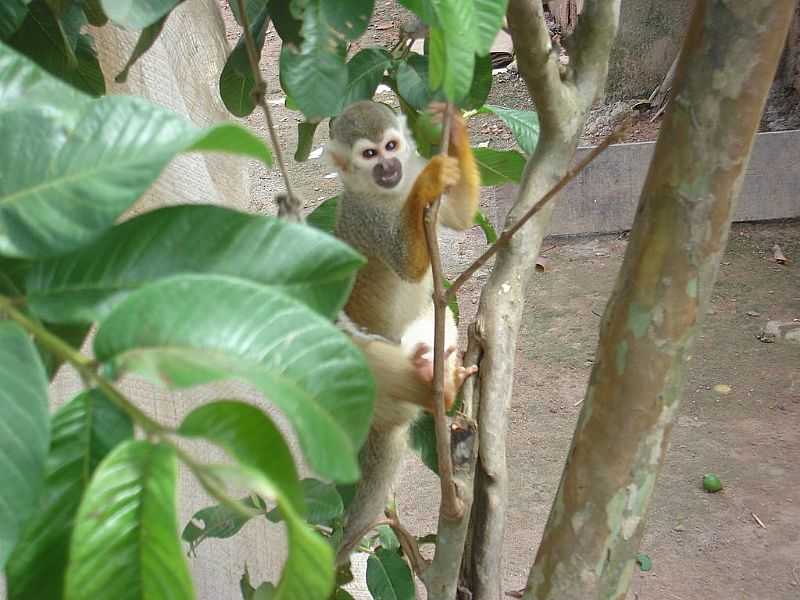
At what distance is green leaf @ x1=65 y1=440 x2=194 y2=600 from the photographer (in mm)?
399

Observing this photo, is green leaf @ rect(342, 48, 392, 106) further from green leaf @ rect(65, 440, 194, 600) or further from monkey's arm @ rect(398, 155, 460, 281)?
green leaf @ rect(65, 440, 194, 600)

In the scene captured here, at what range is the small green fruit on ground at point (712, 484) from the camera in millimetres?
2703

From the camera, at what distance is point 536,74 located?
139 centimetres

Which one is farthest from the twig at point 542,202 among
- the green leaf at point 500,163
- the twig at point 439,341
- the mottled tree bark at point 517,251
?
the green leaf at point 500,163

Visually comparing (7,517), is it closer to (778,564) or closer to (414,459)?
(778,564)

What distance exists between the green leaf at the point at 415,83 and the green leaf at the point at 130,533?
1100 millimetres

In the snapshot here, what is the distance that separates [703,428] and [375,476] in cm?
176

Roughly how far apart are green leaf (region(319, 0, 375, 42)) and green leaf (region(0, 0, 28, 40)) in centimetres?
33

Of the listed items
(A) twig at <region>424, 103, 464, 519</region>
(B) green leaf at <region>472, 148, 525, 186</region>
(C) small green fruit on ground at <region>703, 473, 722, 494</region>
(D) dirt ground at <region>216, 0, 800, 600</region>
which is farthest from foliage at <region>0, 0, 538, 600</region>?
(C) small green fruit on ground at <region>703, 473, 722, 494</region>

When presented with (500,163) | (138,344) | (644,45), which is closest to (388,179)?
(500,163)

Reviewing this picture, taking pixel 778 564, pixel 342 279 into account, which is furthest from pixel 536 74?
pixel 778 564

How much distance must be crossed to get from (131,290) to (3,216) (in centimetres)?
7

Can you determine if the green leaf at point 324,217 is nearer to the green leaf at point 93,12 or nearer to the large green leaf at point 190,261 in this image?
the green leaf at point 93,12

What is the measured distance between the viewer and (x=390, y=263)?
1.78 m
